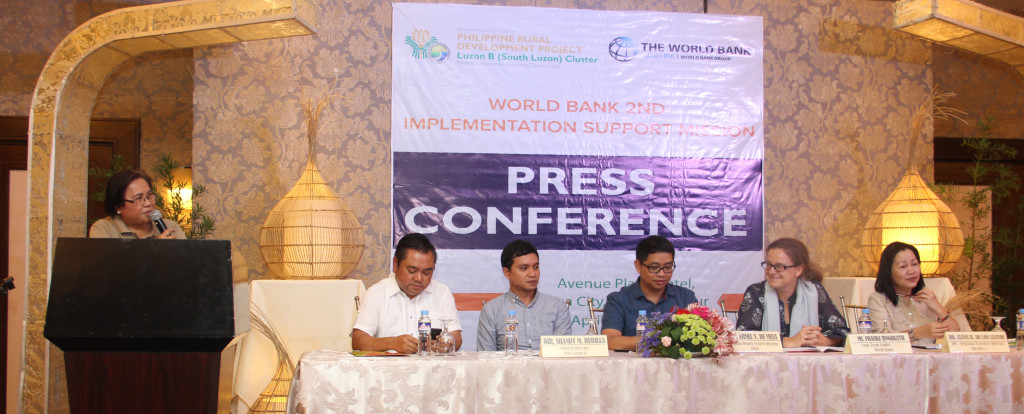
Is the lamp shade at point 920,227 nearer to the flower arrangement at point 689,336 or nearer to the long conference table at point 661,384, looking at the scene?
the long conference table at point 661,384

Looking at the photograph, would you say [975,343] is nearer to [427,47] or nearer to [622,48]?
[622,48]

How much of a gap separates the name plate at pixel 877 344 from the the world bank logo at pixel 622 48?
259 cm

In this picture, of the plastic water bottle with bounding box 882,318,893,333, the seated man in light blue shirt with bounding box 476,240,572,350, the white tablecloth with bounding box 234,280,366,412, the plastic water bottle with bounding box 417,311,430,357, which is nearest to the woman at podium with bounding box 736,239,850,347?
the plastic water bottle with bounding box 882,318,893,333

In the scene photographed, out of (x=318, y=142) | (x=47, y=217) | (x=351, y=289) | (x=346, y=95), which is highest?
(x=346, y=95)

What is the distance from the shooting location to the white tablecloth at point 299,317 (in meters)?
4.23

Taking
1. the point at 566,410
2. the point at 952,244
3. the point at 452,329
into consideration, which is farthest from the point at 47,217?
the point at 952,244

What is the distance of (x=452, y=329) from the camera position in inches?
141

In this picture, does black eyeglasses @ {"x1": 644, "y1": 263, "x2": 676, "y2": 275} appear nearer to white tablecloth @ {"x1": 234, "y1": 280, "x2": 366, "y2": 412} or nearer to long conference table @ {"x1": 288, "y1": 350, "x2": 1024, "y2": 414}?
long conference table @ {"x1": 288, "y1": 350, "x2": 1024, "y2": 414}

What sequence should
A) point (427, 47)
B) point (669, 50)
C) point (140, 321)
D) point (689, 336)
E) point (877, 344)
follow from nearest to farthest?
point (140, 321)
point (689, 336)
point (877, 344)
point (427, 47)
point (669, 50)

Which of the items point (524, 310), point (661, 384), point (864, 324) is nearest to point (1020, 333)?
point (864, 324)

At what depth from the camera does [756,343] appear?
10.0 feet

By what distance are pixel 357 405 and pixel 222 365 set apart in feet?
1.73

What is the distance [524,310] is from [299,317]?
133 cm

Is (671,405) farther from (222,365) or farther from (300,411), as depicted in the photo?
(222,365)
